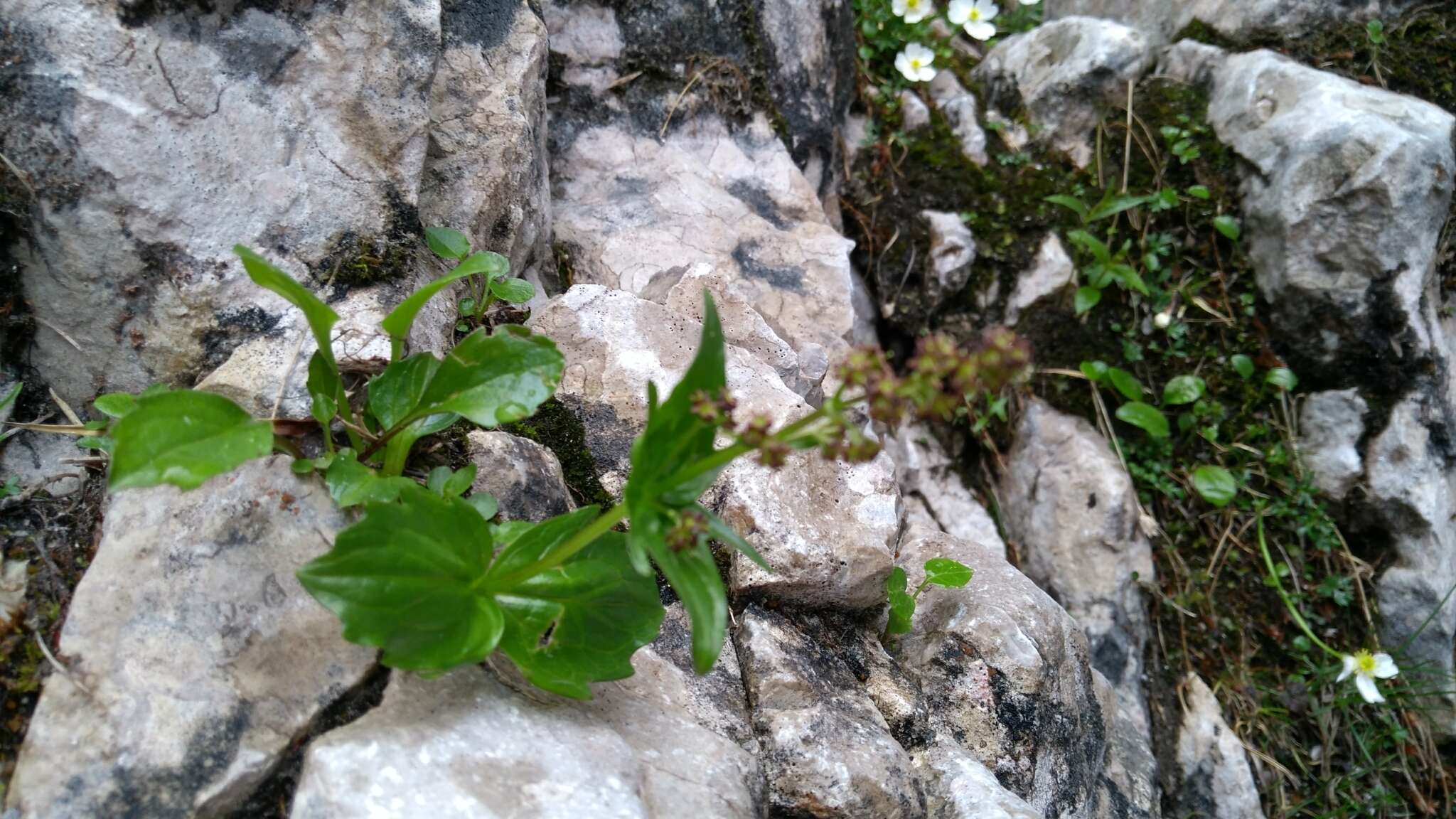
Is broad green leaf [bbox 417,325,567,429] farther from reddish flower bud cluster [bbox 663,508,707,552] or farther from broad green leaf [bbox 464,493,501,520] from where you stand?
reddish flower bud cluster [bbox 663,508,707,552]

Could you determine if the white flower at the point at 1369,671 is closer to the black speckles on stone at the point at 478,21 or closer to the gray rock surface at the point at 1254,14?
the gray rock surface at the point at 1254,14

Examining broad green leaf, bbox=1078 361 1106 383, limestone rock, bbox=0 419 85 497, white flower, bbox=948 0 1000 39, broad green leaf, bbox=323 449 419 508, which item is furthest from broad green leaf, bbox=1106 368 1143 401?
limestone rock, bbox=0 419 85 497

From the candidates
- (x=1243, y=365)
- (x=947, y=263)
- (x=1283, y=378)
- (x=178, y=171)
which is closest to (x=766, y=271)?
(x=947, y=263)

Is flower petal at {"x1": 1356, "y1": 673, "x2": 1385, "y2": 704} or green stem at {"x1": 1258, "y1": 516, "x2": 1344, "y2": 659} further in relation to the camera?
green stem at {"x1": 1258, "y1": 516, "x2": 1344, "y2": 659}

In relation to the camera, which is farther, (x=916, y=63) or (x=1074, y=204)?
(x=916, y=63)

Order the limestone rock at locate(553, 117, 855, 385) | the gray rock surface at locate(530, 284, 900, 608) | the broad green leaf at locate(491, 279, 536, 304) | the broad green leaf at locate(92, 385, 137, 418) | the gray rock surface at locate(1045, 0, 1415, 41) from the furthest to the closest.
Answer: the gray rock surface at locate(1045, 0, 1415, 41) → the limestone rock at locate(553, 117, 855, 385) → the broad green leaf at locate(491, 279, 536, 304) → the gray rock surface at locate(530, 284, 900, 608) → the broad green leaf at locate(92, 385, 137, 418)

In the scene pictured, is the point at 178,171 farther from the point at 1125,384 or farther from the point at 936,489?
the point at 1125,384

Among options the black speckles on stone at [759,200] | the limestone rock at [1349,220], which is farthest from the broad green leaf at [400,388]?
the limestone rock at [1349,220]
